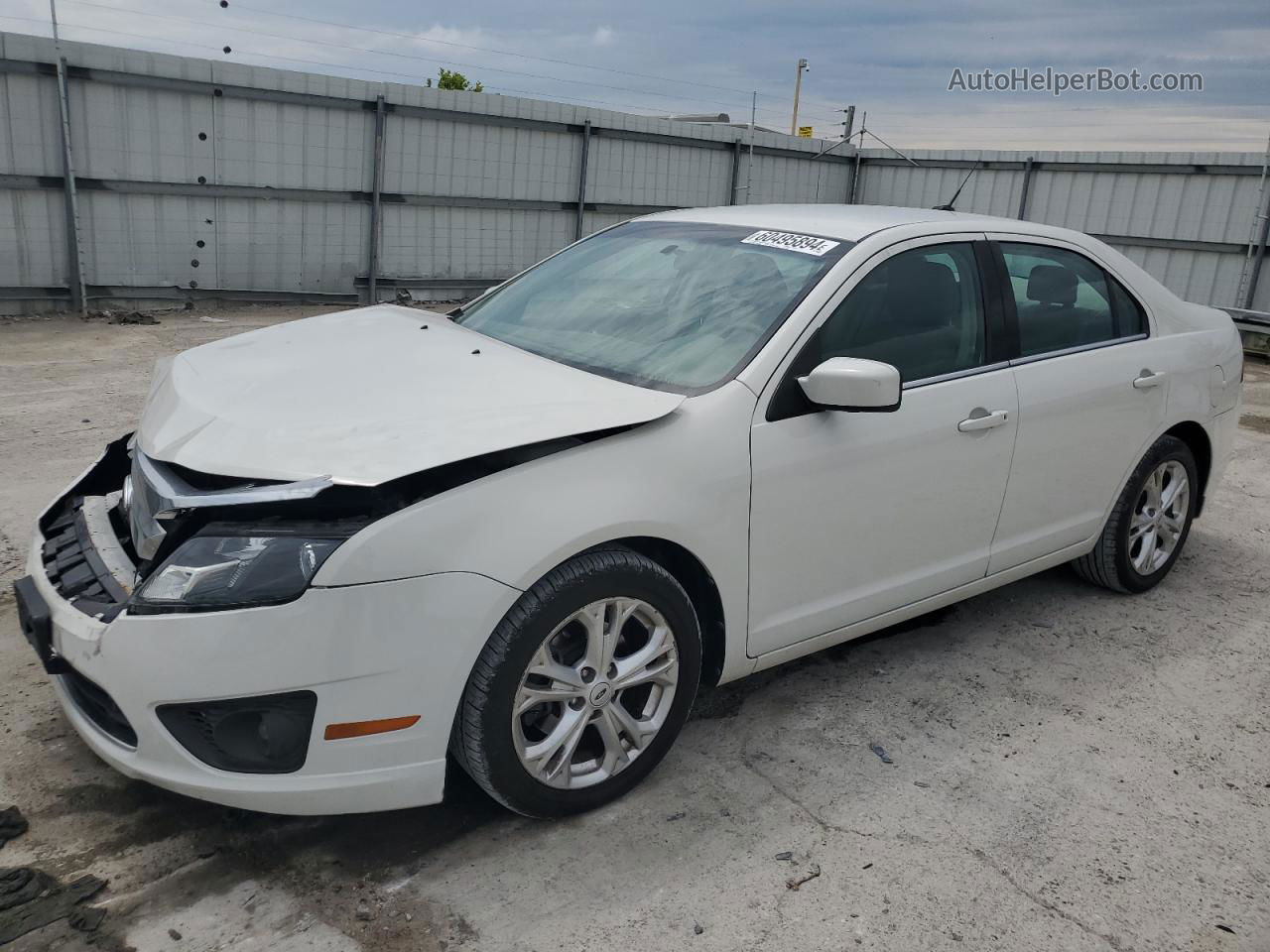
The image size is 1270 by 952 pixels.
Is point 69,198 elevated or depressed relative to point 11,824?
elevated

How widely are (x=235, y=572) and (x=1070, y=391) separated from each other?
298 centimetres

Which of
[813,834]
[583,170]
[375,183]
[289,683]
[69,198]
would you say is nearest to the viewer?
[289,683]

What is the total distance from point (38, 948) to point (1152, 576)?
173 inches

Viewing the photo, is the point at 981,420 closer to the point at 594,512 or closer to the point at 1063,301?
the point at 1063,301

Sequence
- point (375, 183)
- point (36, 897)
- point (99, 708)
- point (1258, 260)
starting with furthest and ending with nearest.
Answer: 1. point (1258, 260)
2. point (375, 183)
3. point (99, 708)
4. point (36, 897)

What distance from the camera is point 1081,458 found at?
4.00 m

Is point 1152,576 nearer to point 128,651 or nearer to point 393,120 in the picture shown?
point 128,651

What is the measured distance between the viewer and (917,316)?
349cm

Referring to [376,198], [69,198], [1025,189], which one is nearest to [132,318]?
[69,198]

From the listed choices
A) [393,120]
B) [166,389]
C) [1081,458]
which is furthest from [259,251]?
[1081,458]

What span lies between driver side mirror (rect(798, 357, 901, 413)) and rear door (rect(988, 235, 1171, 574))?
0.97 meters

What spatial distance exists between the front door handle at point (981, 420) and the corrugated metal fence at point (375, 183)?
30.7ft

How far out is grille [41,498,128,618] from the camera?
2.56 meters

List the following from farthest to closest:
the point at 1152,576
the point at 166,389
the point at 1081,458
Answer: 1. the point at 1152,576
2. the point at 1081,458
3. the point at 166,389
